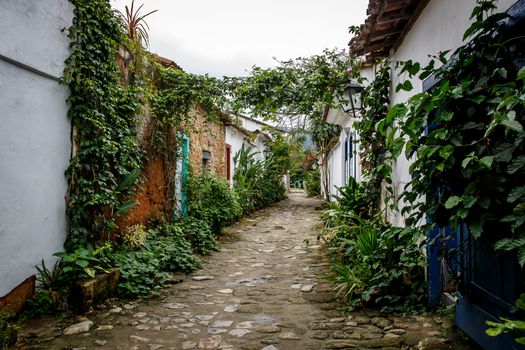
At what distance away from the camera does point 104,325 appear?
349cm

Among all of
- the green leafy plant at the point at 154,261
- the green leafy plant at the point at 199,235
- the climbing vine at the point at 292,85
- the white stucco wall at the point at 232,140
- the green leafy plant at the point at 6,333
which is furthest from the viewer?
the white stucco wall at the point at 232,140

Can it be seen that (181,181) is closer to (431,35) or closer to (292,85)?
(292,85)

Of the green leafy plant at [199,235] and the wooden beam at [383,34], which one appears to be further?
the green leafy plant at [199,235]

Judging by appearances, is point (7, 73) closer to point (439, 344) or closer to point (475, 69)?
point (475, 69)

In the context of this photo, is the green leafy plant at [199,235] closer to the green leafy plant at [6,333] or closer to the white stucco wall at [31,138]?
the white stucco wall at [31,138]

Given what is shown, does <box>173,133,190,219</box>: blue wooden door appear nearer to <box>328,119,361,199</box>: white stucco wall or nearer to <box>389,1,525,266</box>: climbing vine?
<box>328,119,361,199</box>: white stucco wall

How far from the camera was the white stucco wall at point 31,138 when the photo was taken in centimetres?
340

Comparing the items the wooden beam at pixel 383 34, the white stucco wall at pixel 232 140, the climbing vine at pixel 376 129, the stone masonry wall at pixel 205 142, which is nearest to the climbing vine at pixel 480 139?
the climbing vine at pixel 376 129

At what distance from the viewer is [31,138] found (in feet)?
12.1

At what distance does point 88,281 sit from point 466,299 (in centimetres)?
369

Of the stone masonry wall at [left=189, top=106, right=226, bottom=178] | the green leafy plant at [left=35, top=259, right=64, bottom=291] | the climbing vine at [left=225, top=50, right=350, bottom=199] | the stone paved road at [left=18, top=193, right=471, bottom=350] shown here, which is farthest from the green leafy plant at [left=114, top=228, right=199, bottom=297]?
the climbing vine at [left=225, top=50, right=350, bottom=199]

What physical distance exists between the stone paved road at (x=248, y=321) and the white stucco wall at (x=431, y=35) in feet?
5.15

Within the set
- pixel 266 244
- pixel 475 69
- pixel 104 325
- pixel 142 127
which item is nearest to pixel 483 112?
pixel 475 69

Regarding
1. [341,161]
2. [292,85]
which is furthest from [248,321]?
[341,161]
